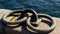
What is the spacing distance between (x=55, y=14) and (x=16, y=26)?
99.3 inches

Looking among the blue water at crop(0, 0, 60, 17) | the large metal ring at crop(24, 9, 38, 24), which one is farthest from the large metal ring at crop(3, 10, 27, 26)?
the blue water at crop(0, 0, 60, 17)

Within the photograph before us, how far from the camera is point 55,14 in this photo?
4988mm

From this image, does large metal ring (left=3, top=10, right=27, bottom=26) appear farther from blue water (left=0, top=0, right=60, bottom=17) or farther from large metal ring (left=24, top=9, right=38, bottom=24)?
blue water (left=0, top=0, right=60, bottom=17)

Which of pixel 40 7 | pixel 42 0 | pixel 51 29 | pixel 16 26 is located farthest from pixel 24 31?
pixel 42 0

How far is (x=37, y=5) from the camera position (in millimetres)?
5523

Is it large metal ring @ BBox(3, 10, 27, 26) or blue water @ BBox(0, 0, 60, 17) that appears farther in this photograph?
blue water @ BBox(0, 0, 60, 17)

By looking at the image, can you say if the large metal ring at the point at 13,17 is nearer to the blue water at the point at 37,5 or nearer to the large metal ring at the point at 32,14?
the large metal ring at the point at 32,14

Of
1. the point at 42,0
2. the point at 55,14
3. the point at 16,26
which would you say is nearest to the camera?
the point at 16,26

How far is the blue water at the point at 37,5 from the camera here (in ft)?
16.9

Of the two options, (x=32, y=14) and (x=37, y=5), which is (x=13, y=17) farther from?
(x=37, y=5)

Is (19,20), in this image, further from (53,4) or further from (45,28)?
(53,4)

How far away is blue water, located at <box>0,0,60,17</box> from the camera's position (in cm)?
516

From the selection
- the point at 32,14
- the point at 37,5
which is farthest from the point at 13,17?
the point at 37,5

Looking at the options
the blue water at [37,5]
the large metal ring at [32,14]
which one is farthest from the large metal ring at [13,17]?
the blue water at [37,5]
